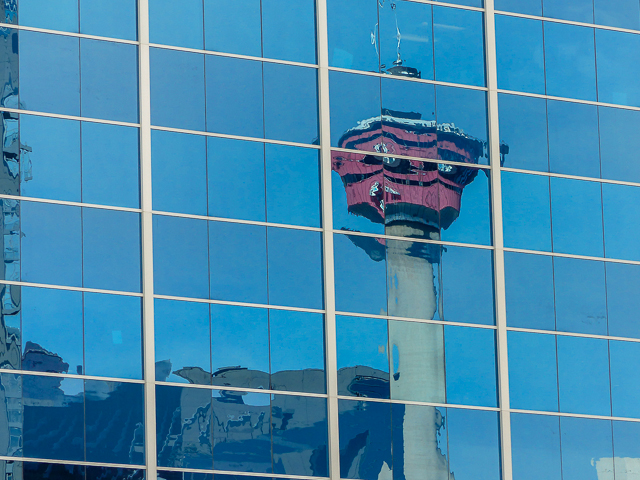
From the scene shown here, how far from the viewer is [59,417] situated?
26.5 meters

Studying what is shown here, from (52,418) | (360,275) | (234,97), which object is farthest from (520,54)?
(52,418)

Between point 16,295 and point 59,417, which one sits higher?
point 16,295

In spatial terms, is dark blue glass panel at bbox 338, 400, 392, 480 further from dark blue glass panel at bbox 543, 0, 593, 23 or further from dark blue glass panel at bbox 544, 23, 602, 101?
dark blue glass panel at bbox 543, 0, 593, 23

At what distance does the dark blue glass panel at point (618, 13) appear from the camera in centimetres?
3306

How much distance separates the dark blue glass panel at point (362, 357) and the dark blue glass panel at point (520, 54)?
25.7 ft

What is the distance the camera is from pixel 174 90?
29094 millimetres

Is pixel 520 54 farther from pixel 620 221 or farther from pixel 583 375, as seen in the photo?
pixel 583 375

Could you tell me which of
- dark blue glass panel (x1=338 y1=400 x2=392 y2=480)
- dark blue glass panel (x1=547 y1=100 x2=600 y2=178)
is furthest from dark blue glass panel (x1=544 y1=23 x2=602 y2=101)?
dark blue glass panel (x1=338 y1=400 x2=392 y2=480)

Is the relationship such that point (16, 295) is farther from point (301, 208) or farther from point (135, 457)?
point (301, 208)

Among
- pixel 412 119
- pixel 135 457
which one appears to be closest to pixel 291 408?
pixel 135 457

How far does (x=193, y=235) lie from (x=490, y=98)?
30.0 ft

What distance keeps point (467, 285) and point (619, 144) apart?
6.22 metres

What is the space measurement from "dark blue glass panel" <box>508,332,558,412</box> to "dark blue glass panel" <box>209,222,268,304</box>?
6.90 metres

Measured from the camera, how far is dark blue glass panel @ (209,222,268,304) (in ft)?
93.5
